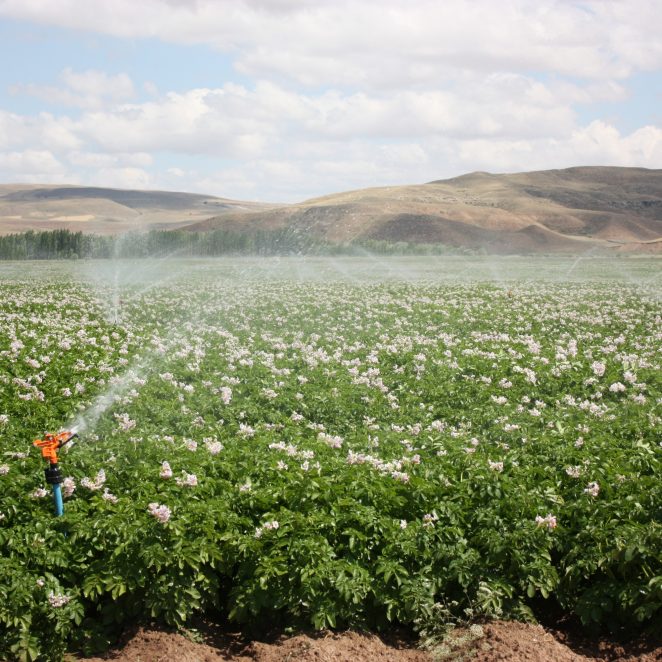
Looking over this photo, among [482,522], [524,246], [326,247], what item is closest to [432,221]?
[524,246]

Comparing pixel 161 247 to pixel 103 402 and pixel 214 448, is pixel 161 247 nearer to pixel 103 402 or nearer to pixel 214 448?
pixel 103 402

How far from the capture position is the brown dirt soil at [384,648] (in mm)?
6035

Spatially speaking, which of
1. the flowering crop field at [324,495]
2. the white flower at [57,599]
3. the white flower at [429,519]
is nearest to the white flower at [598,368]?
the flowering crop field at [324,495]

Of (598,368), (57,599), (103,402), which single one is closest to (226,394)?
(103,402)

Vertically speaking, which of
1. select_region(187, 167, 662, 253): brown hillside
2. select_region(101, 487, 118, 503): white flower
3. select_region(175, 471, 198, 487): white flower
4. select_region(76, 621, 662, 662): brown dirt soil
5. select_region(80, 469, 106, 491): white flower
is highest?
select_region(187, 167, 662, 253): brown hillside

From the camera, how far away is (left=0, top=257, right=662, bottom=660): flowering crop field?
6.45 meters

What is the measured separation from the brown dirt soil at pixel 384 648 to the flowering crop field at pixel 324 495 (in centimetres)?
18

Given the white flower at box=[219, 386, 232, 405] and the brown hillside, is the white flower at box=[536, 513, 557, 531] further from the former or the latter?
the brown hillside

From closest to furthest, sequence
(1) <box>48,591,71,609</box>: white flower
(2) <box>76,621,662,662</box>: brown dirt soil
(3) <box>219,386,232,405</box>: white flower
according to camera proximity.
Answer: (2) <box>76,621,662,662</box>: brown dirt soil → (1) <box>48,591,71,609</box>: white flower → (3) <box>219,386,232,405</box>: white flower

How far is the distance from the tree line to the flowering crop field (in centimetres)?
7443

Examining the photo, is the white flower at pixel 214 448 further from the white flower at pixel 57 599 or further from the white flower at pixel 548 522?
the white flower at pixel 548 522

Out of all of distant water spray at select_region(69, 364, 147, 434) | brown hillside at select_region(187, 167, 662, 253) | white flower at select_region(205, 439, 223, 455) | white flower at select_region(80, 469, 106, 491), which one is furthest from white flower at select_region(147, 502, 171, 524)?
brown hillside at select_region(187, 167, 662, 253)

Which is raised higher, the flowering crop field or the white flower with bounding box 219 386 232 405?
the white flower with bounding box 219 386 232 405

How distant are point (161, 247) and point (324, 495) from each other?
99.9m
